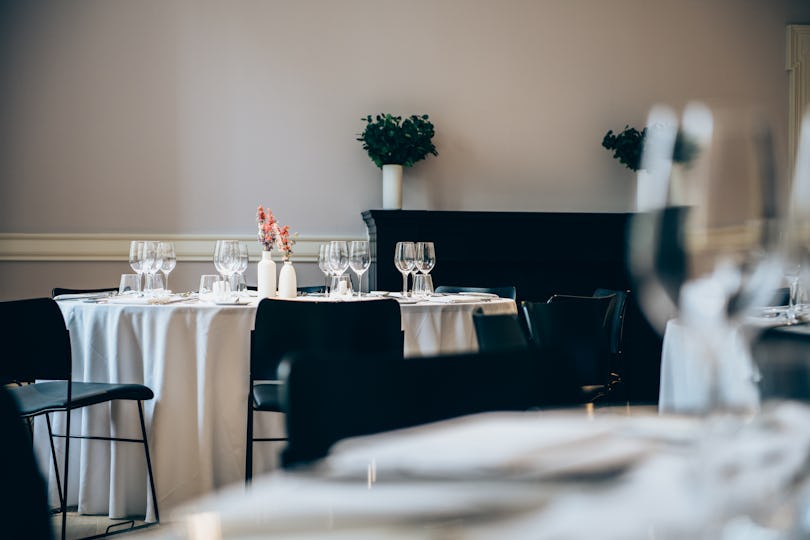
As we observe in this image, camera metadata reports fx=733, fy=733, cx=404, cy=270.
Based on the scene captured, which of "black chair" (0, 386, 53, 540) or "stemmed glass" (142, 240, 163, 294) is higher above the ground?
"stemmed glass" (142, 240, 163, 294)

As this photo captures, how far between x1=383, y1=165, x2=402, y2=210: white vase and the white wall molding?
803 mm

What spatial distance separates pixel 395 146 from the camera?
16.7 feet

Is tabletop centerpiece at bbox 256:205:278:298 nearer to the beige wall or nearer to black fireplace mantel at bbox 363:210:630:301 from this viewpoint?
black fireplace mantel at bbox 363:210:630:301

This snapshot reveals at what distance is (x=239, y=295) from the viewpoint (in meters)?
3.29

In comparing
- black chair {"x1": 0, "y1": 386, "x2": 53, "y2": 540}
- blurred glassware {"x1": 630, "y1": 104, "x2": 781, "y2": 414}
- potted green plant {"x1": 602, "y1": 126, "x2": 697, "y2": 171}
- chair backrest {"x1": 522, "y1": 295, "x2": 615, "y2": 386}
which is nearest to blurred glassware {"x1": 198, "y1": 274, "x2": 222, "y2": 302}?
chair backrest {"x1": 522, "y1": 295, "x2": 615, "y2": 386}

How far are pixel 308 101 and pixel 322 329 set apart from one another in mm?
3517

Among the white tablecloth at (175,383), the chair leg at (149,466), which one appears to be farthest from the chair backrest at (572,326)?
the chair leg at (149,466)

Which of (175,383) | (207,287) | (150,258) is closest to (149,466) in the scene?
(175,383)

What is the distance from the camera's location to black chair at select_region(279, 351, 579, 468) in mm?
865

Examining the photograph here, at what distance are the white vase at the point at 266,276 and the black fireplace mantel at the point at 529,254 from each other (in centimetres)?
183

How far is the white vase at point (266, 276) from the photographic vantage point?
3172 millimetres

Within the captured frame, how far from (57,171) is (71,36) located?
3.19 ft

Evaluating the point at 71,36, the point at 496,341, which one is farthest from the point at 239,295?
the point at 71,36

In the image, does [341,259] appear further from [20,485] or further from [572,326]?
[20,485]
